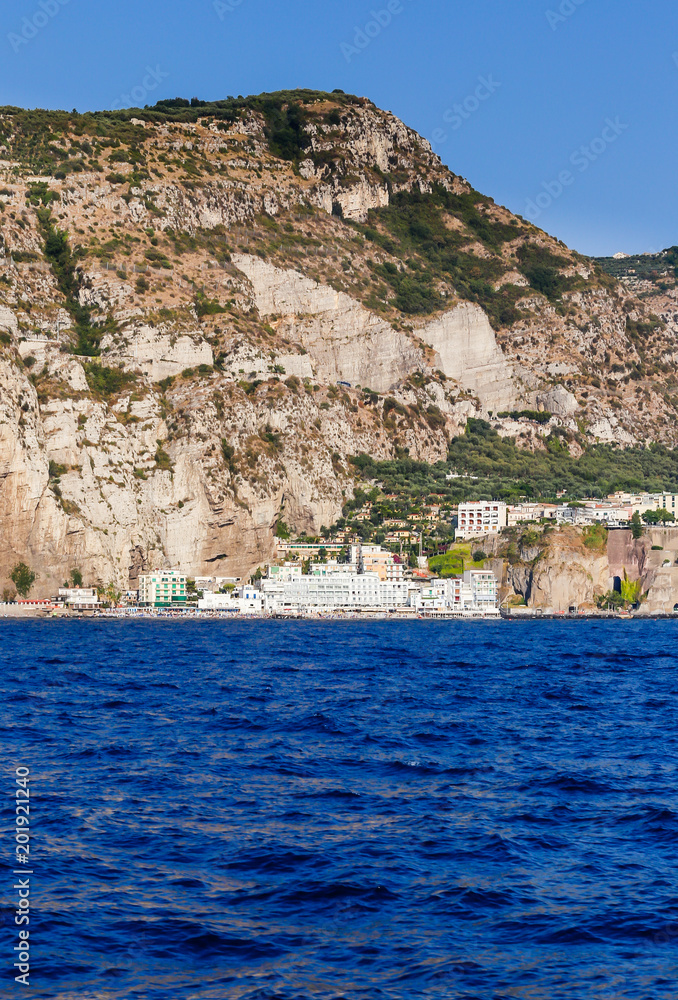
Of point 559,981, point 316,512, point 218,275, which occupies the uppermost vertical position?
point 218,275

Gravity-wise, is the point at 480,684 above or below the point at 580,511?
below

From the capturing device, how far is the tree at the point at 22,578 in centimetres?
12712

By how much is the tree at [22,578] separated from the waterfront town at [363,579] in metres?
1.40

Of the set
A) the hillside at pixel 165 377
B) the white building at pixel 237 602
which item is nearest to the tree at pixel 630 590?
the hillside at pixel 165 377

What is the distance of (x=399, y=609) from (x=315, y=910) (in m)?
117

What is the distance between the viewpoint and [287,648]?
8362 centimetres

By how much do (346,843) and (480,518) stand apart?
5353 inches

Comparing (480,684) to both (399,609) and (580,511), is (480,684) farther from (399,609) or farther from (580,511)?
(580,511)

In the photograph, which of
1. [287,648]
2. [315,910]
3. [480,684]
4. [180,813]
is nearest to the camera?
[315,910]

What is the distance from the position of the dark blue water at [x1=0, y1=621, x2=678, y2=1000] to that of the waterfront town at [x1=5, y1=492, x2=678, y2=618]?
7851cm

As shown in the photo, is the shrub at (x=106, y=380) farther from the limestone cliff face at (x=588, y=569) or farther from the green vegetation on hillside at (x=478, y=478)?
the limestone cliff face at (x=588, y=569)

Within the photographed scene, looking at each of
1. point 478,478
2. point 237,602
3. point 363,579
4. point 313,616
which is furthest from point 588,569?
point 237,602

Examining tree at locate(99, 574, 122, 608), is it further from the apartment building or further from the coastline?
the apartment building

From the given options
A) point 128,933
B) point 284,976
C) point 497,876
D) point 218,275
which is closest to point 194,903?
point 128,933
